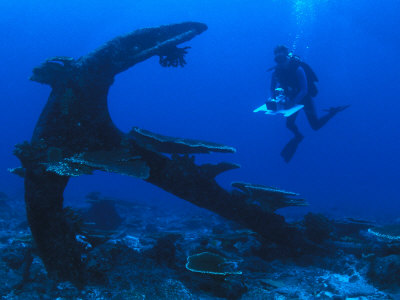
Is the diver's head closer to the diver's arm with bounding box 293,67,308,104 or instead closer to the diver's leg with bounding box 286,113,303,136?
the diver's arm with bounding box 293,67,308,104

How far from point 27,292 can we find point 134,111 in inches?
4663

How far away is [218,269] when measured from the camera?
179 inches

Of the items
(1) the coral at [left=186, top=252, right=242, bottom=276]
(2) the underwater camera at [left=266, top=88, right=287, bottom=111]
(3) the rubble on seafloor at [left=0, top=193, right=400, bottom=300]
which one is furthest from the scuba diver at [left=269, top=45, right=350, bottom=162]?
(1) the coral at [left=186, top=252, right=242, bottom=276]

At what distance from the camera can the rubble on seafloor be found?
14.4ft

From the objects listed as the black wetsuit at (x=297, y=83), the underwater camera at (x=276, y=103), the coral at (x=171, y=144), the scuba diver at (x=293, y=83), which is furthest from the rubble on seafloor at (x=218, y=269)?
the black wetsuit at (x=297, y=83)

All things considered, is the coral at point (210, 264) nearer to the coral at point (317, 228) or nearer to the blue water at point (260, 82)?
the coral at point (317, 228)

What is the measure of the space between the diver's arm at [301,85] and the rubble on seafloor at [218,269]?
349 centimetres

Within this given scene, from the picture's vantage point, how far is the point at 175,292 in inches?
175

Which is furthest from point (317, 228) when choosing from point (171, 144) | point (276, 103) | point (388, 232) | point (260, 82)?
point (260, 82)

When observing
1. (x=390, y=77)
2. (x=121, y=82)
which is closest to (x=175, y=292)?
(x=390, y=77)

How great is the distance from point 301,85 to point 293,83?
427 mm

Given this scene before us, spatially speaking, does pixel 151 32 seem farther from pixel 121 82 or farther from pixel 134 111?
pixel 121 82

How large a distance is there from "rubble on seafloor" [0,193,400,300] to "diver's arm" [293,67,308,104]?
3492mm

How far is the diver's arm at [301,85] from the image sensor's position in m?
8.59
